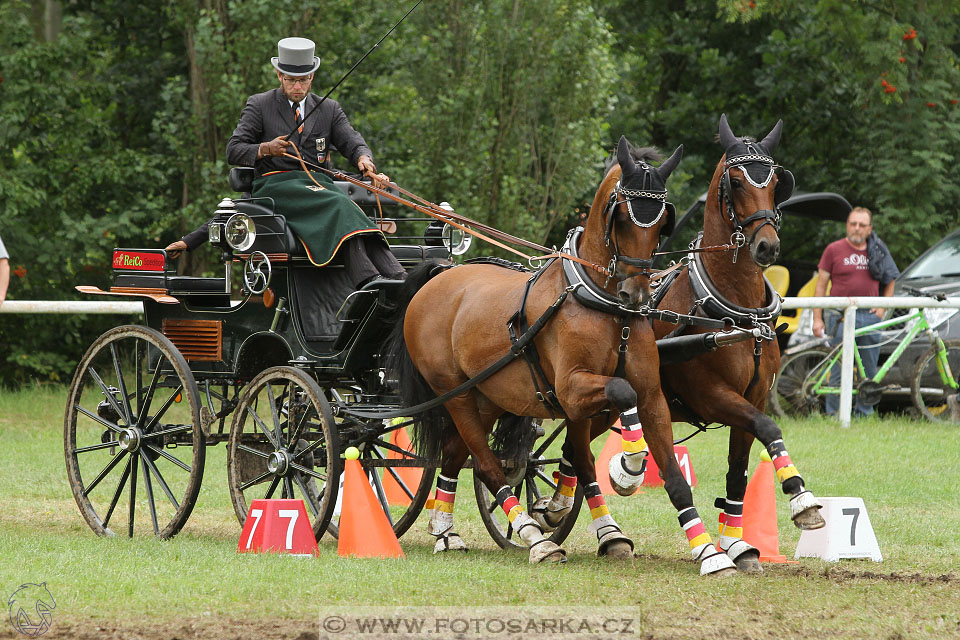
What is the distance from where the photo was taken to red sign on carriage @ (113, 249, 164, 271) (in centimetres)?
836

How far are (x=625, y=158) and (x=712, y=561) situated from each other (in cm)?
198

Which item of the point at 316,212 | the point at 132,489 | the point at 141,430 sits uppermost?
the point at 316,212

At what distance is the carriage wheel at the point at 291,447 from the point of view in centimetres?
717

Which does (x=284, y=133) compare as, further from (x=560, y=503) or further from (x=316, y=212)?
(x=560, y=503)

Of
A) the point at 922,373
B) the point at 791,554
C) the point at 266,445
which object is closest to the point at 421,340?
the point at 266,445

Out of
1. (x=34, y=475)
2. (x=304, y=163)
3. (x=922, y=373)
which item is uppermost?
(x=304, y=163)

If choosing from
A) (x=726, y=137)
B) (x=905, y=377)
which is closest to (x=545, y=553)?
(x=726, y=137)

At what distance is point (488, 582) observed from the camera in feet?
20.0

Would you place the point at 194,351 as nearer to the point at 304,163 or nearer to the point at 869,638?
the point at 304,163

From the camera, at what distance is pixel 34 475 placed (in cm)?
1046

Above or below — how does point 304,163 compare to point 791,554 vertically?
above

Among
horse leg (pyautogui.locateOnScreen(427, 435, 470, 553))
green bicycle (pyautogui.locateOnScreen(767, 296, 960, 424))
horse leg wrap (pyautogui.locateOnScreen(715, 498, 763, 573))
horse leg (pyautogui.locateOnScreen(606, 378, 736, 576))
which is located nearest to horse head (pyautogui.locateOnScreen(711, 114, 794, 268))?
horse leg (pyautogui.locateOnScreen(606, 378, 736, 576))

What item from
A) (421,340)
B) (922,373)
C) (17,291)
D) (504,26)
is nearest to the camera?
(421,340)

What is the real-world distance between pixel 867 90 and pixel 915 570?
37.4ft
